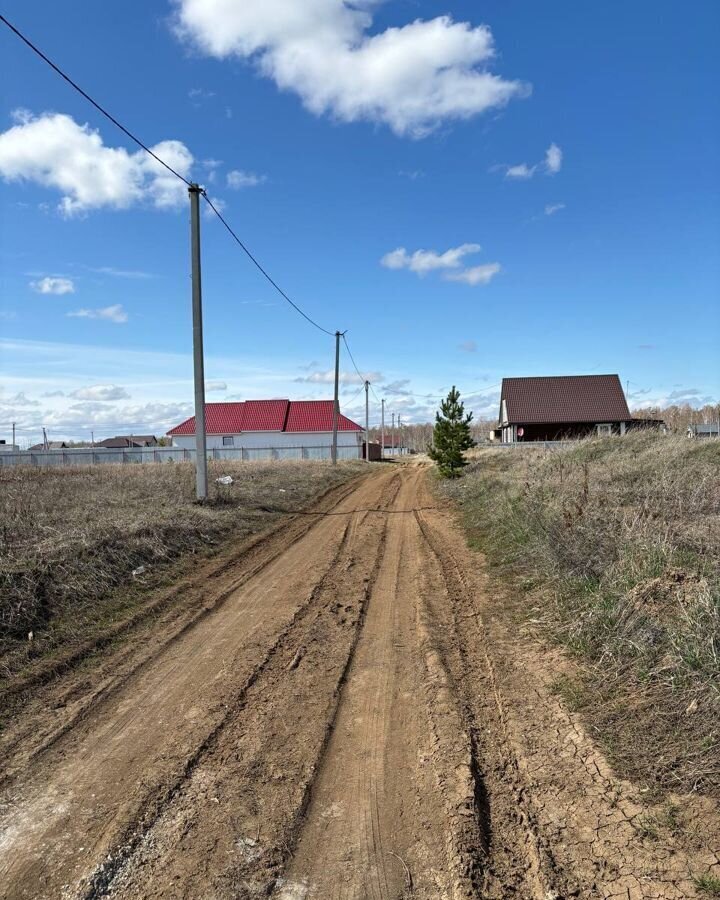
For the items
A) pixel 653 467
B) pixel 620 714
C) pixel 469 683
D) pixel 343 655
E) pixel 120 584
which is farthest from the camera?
pixel 653 467

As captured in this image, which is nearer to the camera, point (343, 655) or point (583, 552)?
point (343, 655)

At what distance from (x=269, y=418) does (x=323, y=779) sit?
178ft

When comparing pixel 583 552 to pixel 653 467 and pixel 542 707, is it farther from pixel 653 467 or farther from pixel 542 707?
pixel 653 467

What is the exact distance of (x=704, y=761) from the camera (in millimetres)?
3145

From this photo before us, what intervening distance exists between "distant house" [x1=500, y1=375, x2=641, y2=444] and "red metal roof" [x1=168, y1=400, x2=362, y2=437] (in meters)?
16.2

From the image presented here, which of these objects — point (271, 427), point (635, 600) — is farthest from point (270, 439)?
point (635, 600)

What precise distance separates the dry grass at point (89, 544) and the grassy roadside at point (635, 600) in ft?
15.1

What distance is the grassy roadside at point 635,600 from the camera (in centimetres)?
344

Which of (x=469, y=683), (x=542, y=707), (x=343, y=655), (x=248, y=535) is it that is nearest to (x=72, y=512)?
(x=248, y=535)

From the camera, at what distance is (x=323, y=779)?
3.41m

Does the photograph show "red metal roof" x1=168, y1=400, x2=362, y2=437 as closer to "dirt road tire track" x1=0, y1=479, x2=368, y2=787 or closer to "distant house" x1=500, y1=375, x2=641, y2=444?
"distant house" x1=500, y1=375, x2=641, y2=444

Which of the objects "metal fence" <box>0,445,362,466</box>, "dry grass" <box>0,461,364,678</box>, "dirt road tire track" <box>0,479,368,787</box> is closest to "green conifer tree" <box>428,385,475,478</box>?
"dry grass" <box>0,461,364,678</box>

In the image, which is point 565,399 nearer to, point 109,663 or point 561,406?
point 561,406

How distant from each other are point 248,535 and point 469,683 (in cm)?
764
